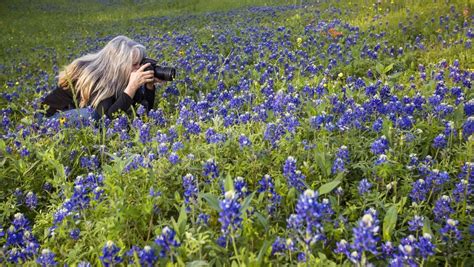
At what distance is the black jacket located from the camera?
4.57m

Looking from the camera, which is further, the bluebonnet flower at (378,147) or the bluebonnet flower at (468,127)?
the bluebonnet flower at (468,127)

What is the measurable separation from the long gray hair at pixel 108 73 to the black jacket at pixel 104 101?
7 cm

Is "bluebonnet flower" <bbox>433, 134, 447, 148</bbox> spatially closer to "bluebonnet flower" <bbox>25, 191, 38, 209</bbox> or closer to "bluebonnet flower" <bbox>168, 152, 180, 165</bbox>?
"bluebonnet flower" <bbox>168, 152, 180, 165</bbox>

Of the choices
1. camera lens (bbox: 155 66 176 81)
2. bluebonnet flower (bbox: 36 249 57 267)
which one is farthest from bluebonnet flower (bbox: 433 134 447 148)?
camera lens (bbox: 155 66 176 81)

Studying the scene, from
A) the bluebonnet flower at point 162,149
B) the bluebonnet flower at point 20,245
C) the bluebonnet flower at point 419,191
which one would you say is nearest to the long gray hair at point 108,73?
the bluebonnet flower at point 162,149

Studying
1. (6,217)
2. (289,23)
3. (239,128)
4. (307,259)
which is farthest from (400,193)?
(289,23)

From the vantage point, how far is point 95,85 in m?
4.84

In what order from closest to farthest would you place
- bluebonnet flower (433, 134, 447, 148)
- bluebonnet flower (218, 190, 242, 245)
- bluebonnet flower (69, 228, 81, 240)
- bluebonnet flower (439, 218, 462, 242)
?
1. bluebonnet flower (218, 190, 242, 245)
2. bluebonnet flower (439, 218, 462, 242)
3. bluebonnet flower (69, 228, 81, 240)
4. bluebonnet flower (433, 134, 447, 148)

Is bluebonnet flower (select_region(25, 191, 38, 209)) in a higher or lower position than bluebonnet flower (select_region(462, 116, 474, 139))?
lower

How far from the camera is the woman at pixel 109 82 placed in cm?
461

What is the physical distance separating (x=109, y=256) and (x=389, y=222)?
1480 millimetres

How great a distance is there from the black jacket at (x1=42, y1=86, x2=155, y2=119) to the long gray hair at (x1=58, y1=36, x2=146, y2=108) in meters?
0.07

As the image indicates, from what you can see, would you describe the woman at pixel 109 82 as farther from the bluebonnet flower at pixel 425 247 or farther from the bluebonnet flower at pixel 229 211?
the bluebonnet flower at pixel 425 247

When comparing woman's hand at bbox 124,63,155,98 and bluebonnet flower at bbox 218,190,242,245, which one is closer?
bluebonnet flower at bbox 218,190,242,245
